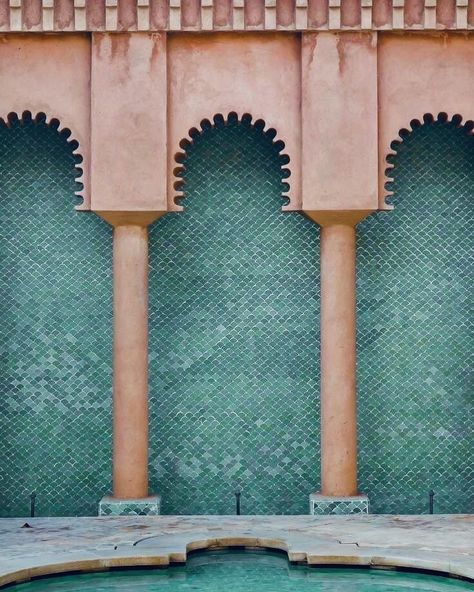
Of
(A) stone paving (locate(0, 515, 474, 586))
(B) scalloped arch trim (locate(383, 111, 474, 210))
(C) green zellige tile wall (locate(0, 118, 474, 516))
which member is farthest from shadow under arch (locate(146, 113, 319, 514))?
(B) scalloped arch trim (locate(383, 111, 474, 210))

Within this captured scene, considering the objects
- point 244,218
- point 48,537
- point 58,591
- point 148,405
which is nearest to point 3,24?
point 244,218

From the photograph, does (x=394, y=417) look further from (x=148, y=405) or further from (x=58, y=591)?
(x=58, y=591)

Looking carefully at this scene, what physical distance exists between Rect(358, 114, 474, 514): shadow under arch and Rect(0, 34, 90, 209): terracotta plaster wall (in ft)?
7.60

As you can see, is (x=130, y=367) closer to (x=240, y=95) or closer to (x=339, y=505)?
(x=339, y=505)

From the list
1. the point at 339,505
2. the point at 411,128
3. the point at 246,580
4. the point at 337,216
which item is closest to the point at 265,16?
the point at 411,128

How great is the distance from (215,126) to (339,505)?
9.98 feet

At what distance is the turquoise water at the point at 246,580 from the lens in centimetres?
756

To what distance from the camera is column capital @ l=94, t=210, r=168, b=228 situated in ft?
31.7

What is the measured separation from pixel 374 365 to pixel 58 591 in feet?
12.0

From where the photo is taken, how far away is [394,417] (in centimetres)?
1027

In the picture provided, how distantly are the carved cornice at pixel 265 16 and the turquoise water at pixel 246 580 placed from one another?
12.8ft

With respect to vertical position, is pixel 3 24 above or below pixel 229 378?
above

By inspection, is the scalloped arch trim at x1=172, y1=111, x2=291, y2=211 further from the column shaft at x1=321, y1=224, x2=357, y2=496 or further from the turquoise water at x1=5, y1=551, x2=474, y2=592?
the turquoise water at x1=5, y1=551, x2=474, y2=592

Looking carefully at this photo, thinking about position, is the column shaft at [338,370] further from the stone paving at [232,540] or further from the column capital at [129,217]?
the column capital at [129,217]
